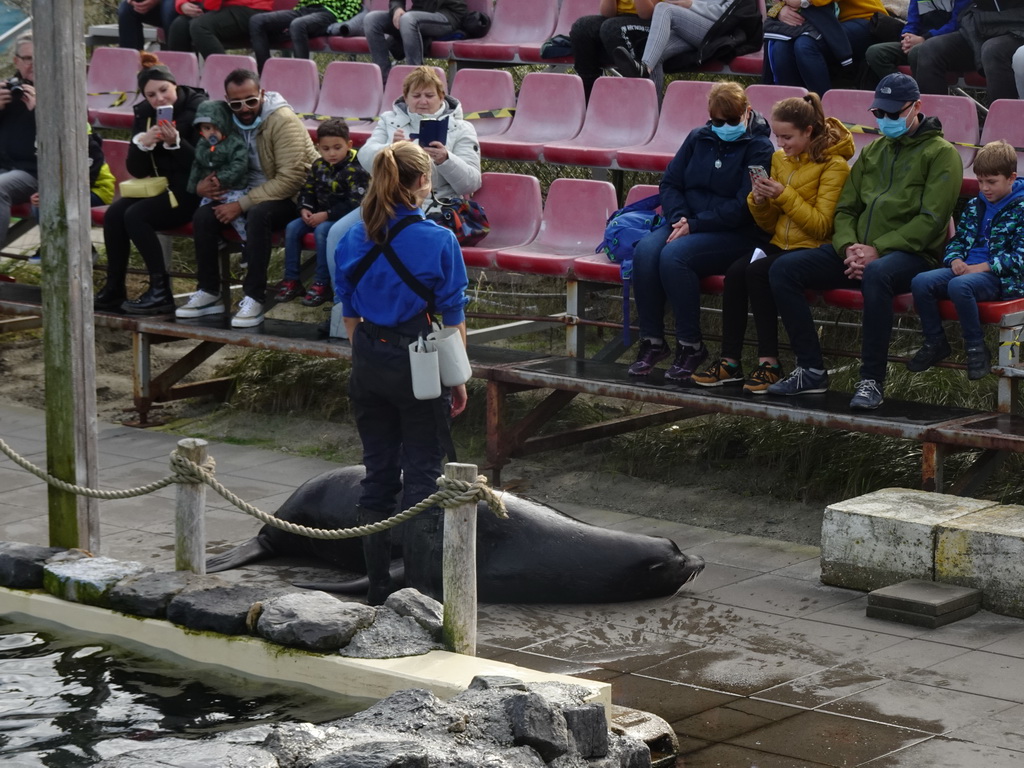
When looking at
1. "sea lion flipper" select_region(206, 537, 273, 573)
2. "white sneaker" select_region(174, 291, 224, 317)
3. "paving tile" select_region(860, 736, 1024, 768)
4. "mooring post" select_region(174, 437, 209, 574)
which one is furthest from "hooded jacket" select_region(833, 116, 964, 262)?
"white sneaker" select_region(174, 291, 224, 317)

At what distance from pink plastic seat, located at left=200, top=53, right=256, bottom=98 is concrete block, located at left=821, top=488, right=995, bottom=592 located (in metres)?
7.42

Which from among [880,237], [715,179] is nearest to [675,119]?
[715,179]

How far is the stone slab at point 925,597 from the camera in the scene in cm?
630

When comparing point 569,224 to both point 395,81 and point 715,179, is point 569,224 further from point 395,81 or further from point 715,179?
point 395,81

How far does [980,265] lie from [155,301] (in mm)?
5547

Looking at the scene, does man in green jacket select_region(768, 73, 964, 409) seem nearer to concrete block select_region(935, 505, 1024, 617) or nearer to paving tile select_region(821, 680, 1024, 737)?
concrete block select_region(935, 505, 1024, 617)

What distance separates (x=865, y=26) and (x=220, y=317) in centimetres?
471

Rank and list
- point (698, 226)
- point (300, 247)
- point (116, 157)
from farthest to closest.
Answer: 1. point (116, 157)
2. point (300, 247)
3. point (698, 226)

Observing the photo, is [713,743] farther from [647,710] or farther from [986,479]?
[986,479]

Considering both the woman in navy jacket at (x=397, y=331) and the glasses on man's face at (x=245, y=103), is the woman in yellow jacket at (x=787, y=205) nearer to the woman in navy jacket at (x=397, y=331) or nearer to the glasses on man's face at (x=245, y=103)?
the woman in navy jacket at (x=397, y=331)

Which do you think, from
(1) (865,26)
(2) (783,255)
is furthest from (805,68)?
(2) (783,255)

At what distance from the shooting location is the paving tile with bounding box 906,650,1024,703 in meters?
5.55

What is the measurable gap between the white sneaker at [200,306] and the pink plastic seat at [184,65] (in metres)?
3.06

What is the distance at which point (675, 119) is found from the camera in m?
10.5
